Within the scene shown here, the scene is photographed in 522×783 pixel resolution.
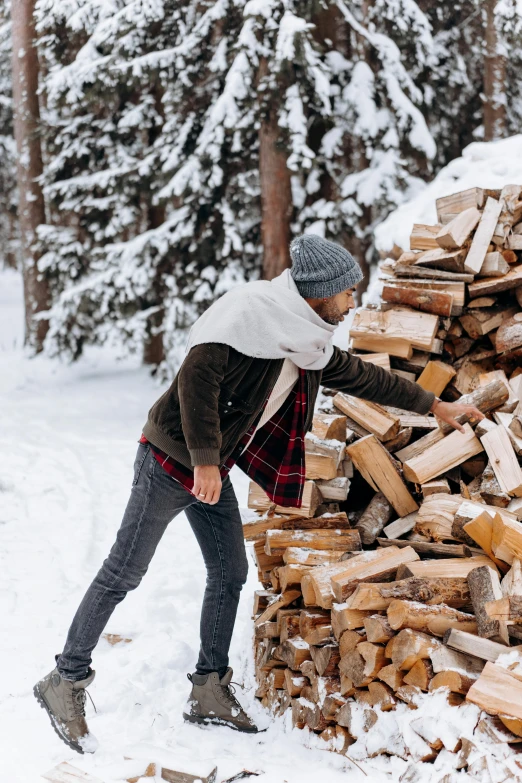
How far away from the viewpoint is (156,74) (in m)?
8.44

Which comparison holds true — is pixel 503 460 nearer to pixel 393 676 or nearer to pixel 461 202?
pixel 393 676

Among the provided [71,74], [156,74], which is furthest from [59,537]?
[71,74]

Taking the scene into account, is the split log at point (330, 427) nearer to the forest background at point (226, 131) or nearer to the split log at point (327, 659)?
the split log at point (327, 659)

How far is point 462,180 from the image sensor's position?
20.2 ft

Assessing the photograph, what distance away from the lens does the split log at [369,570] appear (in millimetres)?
2760

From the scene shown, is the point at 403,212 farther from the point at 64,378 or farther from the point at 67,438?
the point at 64,378

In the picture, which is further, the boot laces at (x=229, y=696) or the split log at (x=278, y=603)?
the split log at (x=278, y=603)

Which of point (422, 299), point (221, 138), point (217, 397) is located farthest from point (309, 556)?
point (221, 138)

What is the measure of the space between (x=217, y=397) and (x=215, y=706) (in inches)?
57.1

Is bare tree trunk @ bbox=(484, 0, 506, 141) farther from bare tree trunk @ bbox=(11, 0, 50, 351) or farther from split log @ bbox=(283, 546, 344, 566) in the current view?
split log @ bbox=(283, 546, 344, 566)

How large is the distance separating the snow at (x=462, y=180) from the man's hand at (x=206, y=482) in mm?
3521

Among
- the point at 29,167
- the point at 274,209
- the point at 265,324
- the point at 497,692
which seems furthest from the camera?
the point at 29,167

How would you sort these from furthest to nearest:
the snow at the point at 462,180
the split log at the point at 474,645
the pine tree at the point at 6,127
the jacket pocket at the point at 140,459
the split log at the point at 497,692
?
the pine tree at the point at 6,127 → the snow at the point at 462,180 → the jacket pocket at the point at 140,459 → the split log at the point at 474,645 → the split log at the point at 497,692

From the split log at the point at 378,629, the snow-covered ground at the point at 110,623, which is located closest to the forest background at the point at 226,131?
the snow-covered ground at the point at 110,623
